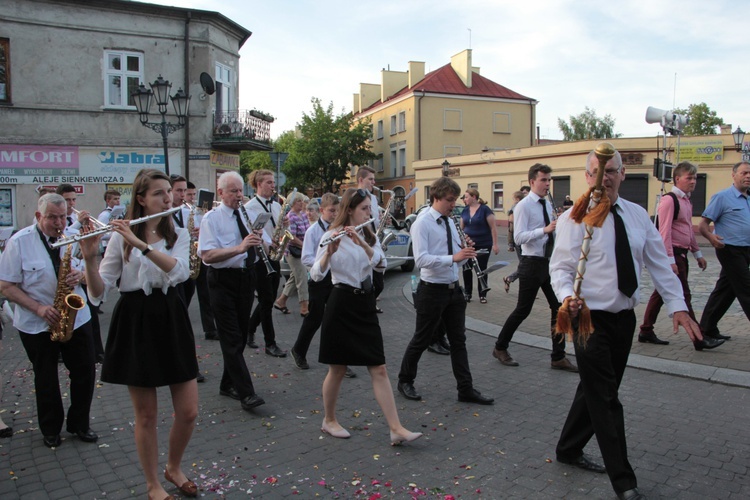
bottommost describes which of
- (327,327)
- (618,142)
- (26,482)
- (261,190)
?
(26,482)

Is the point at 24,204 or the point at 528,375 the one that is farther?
the point at 24,204

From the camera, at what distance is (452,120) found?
49281 millimetres

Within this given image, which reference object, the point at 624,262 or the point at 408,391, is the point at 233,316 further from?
the point at 624,262

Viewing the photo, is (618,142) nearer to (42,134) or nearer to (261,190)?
(42,134)

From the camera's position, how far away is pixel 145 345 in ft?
11.2

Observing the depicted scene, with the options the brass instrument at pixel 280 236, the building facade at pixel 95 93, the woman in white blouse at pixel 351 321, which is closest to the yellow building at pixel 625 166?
the building facade at pixel 95 93

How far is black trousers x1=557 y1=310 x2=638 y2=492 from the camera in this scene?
3.40 metres

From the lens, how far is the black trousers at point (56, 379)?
4473 mm

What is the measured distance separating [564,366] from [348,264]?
2958 mm

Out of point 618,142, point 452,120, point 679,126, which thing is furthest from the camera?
point 452,120

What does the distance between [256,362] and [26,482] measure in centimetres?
305

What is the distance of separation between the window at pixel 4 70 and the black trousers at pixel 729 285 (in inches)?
823

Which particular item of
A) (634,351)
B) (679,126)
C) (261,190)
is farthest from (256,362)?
(679,126)

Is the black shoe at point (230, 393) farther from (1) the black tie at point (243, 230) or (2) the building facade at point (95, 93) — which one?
(2) the building facade at point (95, 93)
